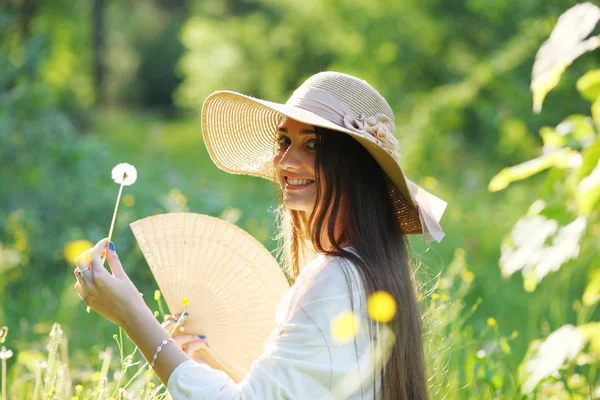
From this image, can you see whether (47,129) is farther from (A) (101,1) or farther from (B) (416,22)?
(A) (101,1)

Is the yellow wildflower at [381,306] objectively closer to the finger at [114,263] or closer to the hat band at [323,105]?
the hat band at [323,105]

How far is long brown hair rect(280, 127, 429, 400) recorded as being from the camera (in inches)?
72.3

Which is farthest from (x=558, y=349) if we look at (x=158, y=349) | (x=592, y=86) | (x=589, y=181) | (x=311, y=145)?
(x=311, y=145)

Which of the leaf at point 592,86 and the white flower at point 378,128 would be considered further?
the white flower at point 378,128

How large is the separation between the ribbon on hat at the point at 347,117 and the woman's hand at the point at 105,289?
653mm

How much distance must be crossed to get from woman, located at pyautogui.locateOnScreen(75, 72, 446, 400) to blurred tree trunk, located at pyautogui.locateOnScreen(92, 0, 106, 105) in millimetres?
19119

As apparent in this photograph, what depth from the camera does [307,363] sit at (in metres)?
1.65

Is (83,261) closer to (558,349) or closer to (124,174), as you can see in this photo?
(124,174)

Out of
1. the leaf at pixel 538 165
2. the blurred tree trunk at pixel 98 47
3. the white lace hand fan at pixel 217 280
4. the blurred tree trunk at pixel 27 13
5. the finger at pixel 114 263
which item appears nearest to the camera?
the leaf at pixel 538 165

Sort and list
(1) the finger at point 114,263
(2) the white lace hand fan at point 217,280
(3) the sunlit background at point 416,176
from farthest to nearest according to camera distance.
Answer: (2) the white lace hand fan at point 217,280
(3) the sunlit background at point 416,176
(1) the finger at point 114,263

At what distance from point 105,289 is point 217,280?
48 centimetres

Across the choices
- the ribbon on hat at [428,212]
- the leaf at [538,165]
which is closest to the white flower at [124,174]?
the ribbon on hat at [428,212]

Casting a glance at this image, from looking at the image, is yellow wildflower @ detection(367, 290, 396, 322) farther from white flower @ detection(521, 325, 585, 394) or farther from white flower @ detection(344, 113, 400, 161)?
white flower @ detection(521, 325, 585, 394)

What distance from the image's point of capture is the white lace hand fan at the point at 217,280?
2.07 metres
